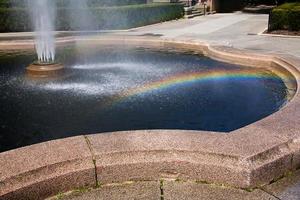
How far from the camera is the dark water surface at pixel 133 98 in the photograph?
6.62 meters

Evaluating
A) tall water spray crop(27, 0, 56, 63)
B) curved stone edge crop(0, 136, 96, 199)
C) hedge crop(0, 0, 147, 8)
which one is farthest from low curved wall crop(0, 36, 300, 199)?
hedge crop(0, 0, 147, 8)

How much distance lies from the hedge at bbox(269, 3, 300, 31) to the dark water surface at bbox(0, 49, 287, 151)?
28.6 feet

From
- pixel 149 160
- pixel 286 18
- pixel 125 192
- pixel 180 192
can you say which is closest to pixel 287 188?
pixel 180 192

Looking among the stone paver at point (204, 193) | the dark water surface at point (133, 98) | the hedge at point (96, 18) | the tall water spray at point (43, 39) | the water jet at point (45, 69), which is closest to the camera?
the stone paver at point (204, 193)

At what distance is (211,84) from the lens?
9.33m

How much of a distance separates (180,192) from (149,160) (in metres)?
0.52

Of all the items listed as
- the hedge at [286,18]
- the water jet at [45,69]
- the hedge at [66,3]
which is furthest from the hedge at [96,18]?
the water jet at [45,69]

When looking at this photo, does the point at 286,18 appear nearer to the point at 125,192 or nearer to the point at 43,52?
the point at 43,52

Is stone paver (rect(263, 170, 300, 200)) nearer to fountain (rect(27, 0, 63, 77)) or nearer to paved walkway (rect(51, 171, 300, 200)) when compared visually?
paved walkway (rect(51, 171, 300, 200))

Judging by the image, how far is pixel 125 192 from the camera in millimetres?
3830

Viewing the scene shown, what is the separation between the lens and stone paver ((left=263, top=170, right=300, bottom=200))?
375cm

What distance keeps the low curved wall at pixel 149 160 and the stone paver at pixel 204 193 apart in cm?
11

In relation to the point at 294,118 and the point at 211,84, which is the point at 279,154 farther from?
the point at 211,84

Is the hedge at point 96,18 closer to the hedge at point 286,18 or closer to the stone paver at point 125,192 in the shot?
the hedge at point 286,18
